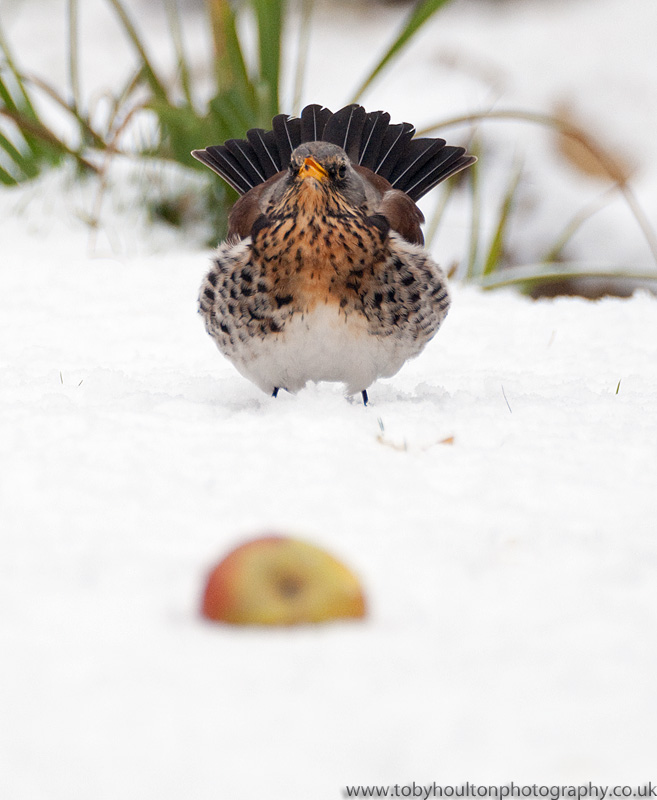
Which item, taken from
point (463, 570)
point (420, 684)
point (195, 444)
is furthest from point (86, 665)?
point (195, 444)

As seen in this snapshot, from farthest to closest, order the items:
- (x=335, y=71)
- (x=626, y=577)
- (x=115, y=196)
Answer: (x=335, y=71) < (x=115, y=196) < (x=626, y=577)

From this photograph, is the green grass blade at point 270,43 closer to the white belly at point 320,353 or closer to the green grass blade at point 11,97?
the green grass blade at point 11,97

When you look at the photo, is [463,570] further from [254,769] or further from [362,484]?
[254,769]

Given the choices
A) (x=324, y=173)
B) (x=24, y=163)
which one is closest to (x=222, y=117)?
(x=24, y=163)

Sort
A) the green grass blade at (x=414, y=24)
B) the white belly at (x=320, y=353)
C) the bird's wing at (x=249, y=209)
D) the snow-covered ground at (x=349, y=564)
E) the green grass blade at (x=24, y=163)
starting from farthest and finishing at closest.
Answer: the green grass blade at (x=24, y=163) < the green grass blade at (x=414, y=24) < the bird's wing at (x=249, y=209) < the white belly at (x=320, y=353) < the snow-covered ground at (x=349, y=564)

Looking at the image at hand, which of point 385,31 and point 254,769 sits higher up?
point 385,31

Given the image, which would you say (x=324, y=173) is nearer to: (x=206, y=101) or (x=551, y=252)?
(x=551, y=252)

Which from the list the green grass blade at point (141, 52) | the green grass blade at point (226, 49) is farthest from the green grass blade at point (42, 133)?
the green grass blade at point (226, 49)
